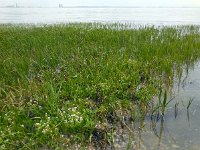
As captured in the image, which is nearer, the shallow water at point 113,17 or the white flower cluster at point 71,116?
the white flower cluster at point 71,116

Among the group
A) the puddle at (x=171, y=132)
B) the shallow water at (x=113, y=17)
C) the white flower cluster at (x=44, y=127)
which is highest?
the shallow water at (x=113, y=17)

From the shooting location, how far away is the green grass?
6203mm

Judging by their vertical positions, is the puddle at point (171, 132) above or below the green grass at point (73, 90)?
below

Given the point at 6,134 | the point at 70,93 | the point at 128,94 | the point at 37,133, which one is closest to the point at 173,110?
the point at 128,94

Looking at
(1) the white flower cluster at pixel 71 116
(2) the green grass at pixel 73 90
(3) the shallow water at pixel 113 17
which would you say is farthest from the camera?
(3) the shallow water at pixel 113 17

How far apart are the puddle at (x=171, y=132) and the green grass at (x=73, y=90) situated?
458 millimetres

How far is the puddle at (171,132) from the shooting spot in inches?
245

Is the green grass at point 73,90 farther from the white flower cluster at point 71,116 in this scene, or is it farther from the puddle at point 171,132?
the puddle at point 171,132

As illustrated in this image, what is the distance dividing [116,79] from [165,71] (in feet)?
9.09

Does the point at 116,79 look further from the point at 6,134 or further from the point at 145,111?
the point at 6,134

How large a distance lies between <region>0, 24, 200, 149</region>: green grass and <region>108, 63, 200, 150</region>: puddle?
46 centimetres

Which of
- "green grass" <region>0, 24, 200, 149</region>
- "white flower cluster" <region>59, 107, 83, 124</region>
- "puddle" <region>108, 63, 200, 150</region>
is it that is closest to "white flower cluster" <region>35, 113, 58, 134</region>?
"green grass" <region>0, 24, 200, 149</region>

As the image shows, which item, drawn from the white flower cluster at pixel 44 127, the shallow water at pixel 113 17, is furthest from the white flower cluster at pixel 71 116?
the shallow water at pixel 113 17

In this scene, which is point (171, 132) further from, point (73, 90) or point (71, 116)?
point (73, 90)
